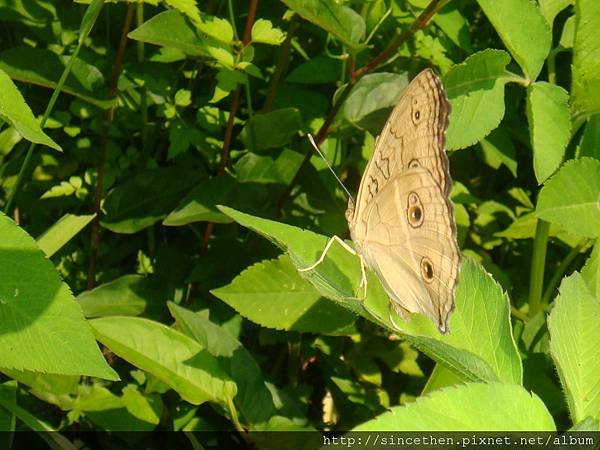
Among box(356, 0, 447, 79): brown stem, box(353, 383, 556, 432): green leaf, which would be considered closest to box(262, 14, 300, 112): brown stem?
box(356, 0, 447, 79): brown stem

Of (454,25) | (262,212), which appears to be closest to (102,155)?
(262,212)

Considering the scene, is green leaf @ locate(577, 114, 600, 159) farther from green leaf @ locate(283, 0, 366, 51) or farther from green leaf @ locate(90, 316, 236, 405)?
green leaf @ locate(90, 316, 236, 405)

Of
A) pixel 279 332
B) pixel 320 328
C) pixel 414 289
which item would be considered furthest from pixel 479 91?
pixel 279 332

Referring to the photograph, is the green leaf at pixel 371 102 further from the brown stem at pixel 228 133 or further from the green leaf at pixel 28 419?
the green leaf at pixel 28 419

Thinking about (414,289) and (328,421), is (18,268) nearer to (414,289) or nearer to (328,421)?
(414,289)

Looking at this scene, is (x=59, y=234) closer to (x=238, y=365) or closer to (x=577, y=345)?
(x=238, y=365)

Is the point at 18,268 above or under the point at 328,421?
above
